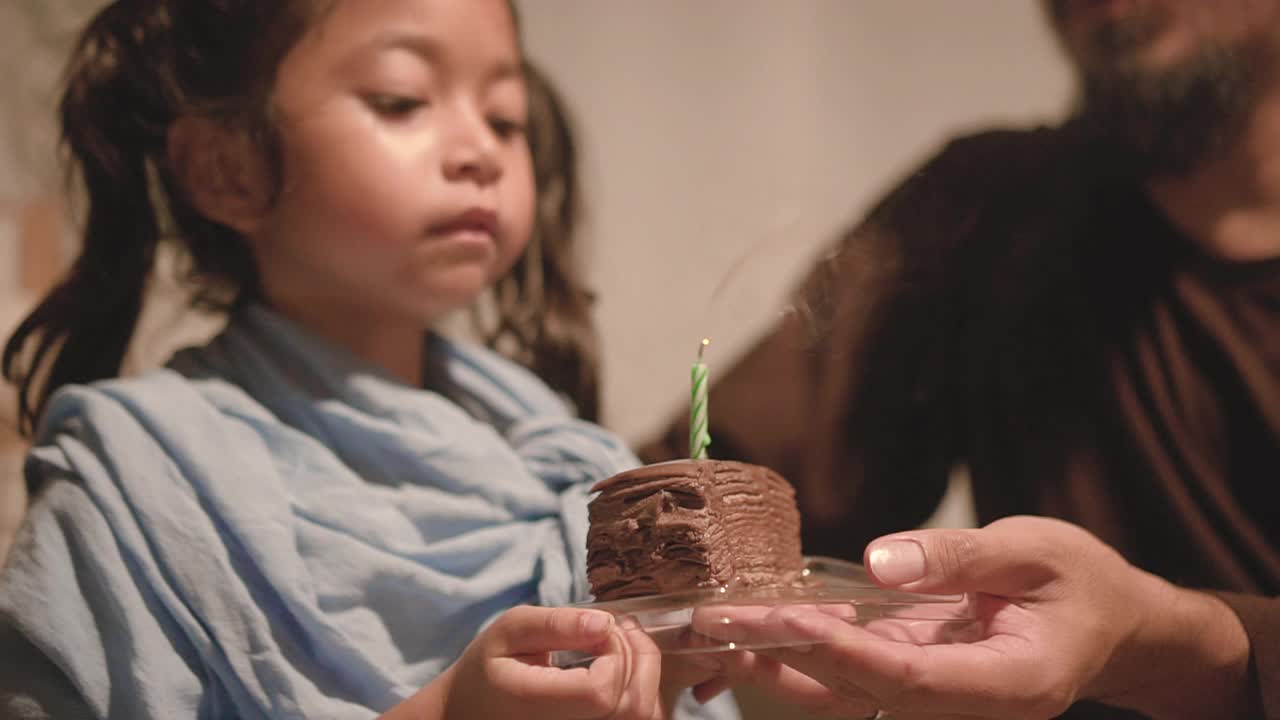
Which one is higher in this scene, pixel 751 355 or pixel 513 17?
pixel 513 17

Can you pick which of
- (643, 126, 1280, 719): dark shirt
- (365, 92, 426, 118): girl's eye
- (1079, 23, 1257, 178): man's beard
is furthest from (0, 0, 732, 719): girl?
(1079, 23, 1257, 178): man's beard

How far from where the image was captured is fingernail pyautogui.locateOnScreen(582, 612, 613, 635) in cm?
70

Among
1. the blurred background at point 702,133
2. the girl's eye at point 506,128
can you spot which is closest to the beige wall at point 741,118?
the blurred background at point 702,133

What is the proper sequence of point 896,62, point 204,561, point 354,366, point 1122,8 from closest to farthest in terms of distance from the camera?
point 204,561, point 354,366, point 1122,8, point 896,62

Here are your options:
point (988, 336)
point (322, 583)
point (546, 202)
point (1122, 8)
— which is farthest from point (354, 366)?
point (1122, 8)

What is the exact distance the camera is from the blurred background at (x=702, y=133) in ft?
4.88

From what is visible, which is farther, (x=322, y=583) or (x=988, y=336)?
(x=988, y=336)

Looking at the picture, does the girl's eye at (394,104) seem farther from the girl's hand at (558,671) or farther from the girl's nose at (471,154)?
the girl's hand at (558,671)

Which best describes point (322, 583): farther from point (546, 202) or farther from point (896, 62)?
point (896, 62)

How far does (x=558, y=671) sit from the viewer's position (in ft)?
2.35

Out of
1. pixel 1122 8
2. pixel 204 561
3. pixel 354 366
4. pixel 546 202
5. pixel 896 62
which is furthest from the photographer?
pixel 896 62

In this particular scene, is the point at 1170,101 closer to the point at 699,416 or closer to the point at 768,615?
the point at 699,416

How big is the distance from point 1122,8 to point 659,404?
2.63ft

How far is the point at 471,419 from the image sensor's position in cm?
121
